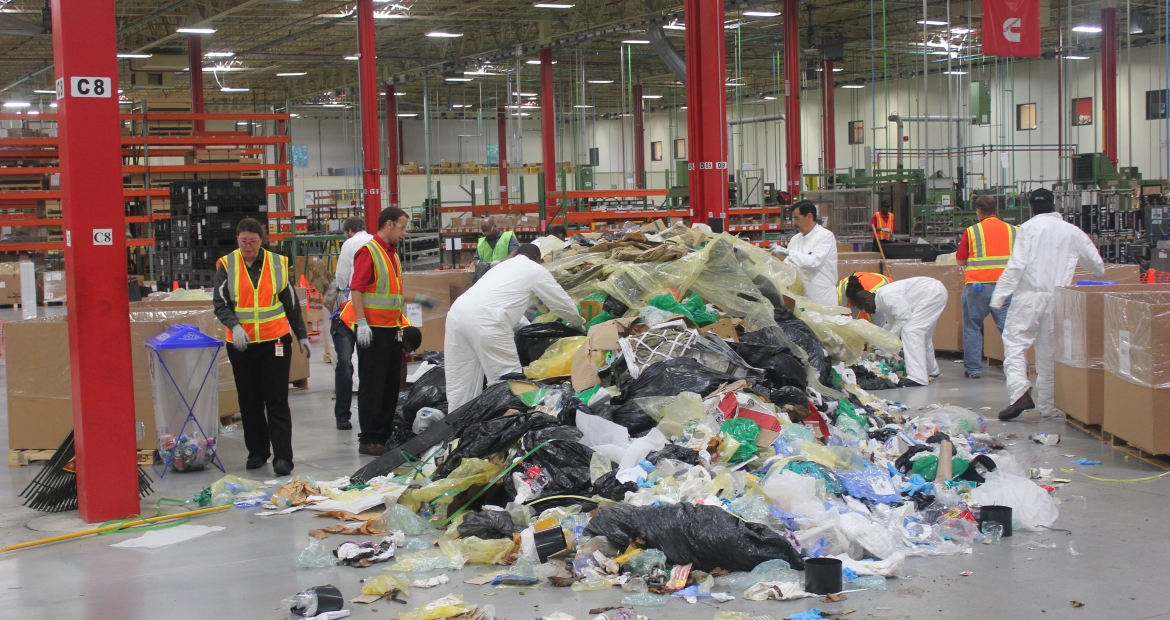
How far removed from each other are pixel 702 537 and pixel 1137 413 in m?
3.42

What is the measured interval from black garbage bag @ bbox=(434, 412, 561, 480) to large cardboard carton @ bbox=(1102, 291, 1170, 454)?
3.50 metres

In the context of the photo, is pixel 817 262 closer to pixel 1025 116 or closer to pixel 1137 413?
pixel 1137 413

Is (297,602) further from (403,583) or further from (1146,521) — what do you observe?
(1146,521)

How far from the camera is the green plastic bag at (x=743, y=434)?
5.43 metres

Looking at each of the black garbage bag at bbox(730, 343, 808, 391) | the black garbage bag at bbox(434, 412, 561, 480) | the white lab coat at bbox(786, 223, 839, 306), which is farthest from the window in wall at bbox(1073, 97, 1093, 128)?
the black garbage bag at bbox(434, 412, 561, 480)

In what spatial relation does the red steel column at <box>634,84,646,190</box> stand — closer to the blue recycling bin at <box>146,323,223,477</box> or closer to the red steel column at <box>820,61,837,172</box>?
the red steel column at <box>820,61,837,172</box>

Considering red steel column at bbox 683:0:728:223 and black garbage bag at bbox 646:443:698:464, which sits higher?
red steel column at bbox 683:0:728:223

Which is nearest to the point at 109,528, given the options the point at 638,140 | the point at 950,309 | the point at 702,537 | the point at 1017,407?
the point at 702,537

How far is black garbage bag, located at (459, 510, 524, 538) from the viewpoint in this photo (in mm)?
4660

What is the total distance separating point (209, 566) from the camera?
4543 mm

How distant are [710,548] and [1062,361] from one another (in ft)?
14.3

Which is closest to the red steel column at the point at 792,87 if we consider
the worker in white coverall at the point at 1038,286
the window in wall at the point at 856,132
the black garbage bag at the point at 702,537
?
the window in wall at the point at 856,132

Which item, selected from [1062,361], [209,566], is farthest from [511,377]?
[1062,361]

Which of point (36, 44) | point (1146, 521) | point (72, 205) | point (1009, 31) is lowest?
point (1146, 521)
